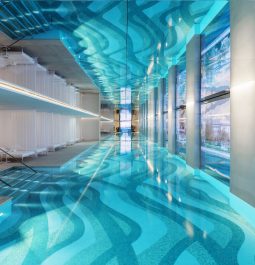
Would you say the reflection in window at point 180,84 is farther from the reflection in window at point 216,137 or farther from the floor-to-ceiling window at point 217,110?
Answer: the reflection in window at point 216,137

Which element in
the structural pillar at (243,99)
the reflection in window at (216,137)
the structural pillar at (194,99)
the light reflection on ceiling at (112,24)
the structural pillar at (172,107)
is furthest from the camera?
the reflection in window at (216,137)

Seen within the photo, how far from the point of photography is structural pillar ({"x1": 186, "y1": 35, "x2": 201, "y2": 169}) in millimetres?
8414

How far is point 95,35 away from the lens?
29.6ft

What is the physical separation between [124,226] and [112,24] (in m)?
5.92

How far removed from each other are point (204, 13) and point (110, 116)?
42.7 metres

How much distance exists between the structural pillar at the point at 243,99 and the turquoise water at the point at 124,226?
54cm

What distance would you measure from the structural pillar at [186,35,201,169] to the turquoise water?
207 cm

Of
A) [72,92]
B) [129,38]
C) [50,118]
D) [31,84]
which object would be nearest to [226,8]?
[129,38]

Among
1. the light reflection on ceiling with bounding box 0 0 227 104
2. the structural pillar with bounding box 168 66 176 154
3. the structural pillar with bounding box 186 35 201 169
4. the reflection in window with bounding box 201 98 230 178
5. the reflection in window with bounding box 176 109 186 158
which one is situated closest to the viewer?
the light reflection on ceiling with bounding box 0 0 227 104

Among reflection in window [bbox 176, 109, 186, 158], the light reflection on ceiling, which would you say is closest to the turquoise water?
the light reflection on ceiling

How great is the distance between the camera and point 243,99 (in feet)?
15.5

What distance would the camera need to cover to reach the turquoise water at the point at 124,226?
3023mm

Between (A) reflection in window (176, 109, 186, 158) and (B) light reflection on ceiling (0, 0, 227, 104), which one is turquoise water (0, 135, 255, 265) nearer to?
(B) light reflection on ceiling (0, 0, 227, 104)

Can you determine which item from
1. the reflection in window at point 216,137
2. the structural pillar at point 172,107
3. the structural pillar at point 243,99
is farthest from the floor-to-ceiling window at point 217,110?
the structural pillar at point 243,99
